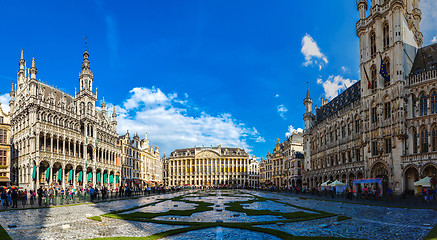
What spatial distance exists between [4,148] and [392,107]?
64.8 m

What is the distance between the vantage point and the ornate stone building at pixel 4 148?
188 ft

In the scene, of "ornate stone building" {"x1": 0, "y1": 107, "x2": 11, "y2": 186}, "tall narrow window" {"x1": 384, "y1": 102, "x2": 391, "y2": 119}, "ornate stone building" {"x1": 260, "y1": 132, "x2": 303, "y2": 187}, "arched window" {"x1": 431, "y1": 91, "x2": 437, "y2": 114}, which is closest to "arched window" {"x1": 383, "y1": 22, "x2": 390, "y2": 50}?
"tall narrow window" {"x1": 384, "y1": 102, "x2": 391, "y2": 119}

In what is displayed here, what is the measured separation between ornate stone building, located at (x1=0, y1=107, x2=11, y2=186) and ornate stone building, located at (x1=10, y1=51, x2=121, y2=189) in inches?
85.5

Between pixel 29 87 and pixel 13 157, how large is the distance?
15.7 metres

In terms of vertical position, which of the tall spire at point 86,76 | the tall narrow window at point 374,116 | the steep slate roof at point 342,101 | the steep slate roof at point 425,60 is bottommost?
the tall narrow window at point 374,116

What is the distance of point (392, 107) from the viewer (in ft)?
156

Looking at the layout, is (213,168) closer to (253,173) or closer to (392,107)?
(253,173)

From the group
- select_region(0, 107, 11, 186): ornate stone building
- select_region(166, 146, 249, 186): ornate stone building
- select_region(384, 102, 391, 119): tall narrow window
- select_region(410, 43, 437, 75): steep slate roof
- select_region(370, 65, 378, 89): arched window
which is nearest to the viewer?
select_region(410, 43, 437, 75): steep slate roof

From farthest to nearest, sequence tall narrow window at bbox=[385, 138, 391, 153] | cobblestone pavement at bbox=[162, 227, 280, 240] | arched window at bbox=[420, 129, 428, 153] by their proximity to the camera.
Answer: tall narrow window at bbox=[385, 138, 391, 153]
arched window at bbox=[420, 129, 428, 153]
cobblestone pavement at bbox=[162, 227, 280, 240]

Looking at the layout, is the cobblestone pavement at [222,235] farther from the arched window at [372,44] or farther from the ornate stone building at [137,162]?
the ornate stone building at [137,162]

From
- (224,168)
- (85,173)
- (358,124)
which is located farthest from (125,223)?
(224,168)

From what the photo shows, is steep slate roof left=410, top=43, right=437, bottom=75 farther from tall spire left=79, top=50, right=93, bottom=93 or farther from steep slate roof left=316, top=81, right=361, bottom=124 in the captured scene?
tall spire left=79, top=50, right=93, bottom=93

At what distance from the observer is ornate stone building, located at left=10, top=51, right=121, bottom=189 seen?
55938 mm

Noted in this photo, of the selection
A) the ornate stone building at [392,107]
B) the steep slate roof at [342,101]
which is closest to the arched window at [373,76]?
the ornate stone building at [392,107]
